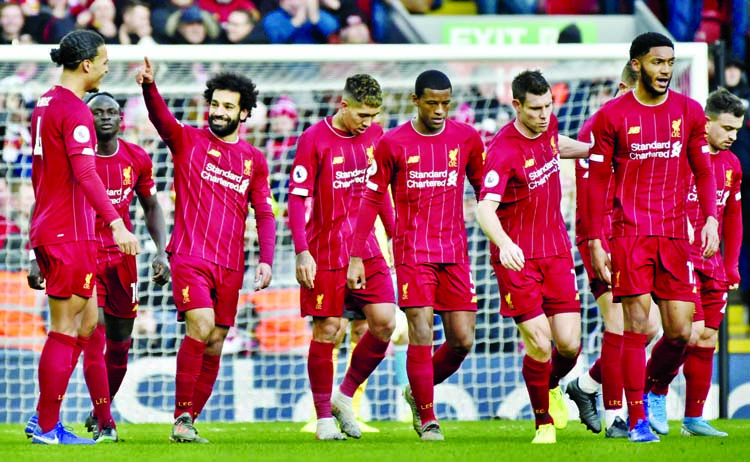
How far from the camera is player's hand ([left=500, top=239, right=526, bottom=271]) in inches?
277

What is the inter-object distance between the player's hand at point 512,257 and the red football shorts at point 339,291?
1310 mm

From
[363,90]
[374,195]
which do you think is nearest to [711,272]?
[374,195]

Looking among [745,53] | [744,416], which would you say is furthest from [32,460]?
[745,53]

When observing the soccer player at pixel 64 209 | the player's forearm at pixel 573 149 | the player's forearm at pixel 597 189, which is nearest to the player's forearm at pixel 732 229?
the player's forearm at pixel 573 149

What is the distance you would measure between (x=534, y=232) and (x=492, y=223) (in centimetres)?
46

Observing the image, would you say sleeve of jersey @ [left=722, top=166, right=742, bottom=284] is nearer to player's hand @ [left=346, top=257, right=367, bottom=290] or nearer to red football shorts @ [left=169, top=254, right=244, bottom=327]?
player's hand @ [left=346, top=257, right=367, bottom=290]

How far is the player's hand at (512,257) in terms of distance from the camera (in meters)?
7.03

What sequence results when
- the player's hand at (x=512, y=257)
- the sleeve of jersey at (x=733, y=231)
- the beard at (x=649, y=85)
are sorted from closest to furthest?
the player's hand at (x=512, y=257) < the beard at (x=649, y=85) < the sleeve of jersey at (x=733, y=231)

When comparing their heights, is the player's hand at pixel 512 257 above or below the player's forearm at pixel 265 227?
below

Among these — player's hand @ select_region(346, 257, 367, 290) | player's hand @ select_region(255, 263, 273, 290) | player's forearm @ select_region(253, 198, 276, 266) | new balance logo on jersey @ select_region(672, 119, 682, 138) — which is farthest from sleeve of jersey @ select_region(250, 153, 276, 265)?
new balance logo on jersey @ select_region(672, 119, 682, 138)

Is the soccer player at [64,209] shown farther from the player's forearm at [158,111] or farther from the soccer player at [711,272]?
the soccer player at [711,272]

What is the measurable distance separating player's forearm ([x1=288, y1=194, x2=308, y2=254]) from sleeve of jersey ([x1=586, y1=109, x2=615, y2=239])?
170cm

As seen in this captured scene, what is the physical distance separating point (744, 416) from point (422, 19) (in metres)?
5.85

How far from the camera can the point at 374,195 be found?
7930mm
